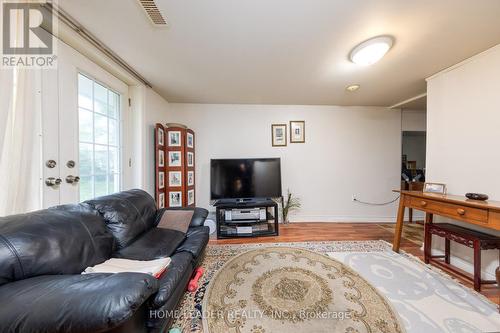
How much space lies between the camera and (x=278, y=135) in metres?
3.50

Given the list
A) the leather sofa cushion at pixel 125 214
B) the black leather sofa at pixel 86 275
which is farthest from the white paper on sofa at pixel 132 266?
the leather sofa cushion at pixel 125 214

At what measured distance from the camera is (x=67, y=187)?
157cm

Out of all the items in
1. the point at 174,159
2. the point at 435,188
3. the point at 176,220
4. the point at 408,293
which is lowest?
the point at 408,293

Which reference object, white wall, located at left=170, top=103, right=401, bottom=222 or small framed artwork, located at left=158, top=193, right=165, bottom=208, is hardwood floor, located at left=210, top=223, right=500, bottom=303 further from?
small framed artwork, located at left=158, top=193, right=165, bottom=208

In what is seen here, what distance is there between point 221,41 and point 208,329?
Result: 7.27ft

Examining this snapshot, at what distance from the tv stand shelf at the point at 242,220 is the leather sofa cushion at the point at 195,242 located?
87cm

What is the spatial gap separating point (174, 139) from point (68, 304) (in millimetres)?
2413

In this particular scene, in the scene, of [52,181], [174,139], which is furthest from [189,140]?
[52,181]

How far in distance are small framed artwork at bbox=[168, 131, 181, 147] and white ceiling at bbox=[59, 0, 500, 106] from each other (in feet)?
2.20

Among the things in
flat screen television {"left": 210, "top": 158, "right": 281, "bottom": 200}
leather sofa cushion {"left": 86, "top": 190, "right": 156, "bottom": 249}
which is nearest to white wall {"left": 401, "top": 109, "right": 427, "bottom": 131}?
flat screen television {"left": 210, "top": 158, "right": 281, "bottom": 200}

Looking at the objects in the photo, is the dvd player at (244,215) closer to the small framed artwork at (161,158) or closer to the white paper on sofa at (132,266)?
the small framed artwork at (161,158)

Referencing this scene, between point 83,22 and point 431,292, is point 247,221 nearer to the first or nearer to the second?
point 431,292

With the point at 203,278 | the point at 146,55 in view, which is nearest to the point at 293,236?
the point at 203,278

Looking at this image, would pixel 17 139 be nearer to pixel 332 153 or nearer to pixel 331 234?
pixel 331 234
